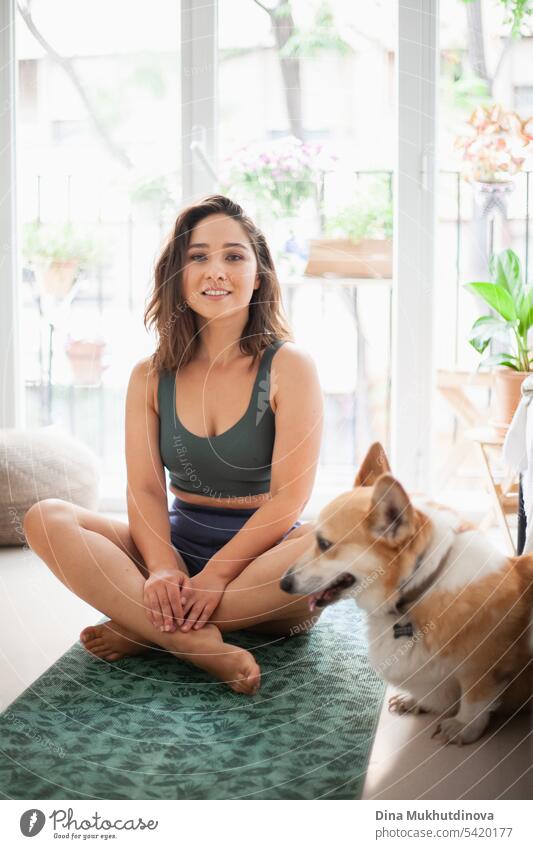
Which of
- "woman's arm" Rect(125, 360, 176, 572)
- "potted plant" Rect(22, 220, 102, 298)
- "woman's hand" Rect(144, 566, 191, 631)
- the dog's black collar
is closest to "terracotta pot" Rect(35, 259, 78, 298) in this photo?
"potted plant" Rect(22, 220, 102, 298)

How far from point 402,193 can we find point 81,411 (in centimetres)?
63

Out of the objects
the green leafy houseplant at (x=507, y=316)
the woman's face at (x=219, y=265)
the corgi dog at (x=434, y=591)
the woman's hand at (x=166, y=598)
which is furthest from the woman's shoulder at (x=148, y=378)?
the green leafy houseplant at (x=507, y=316)

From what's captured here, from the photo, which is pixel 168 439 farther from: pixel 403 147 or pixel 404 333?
pixel 403 147

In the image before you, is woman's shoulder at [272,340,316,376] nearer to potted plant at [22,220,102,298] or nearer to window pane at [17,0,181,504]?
window pane at [17,0,181,504]

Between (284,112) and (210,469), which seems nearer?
(210,469)

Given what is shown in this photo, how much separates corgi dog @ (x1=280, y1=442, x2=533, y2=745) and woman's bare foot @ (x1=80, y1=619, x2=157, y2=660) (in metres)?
0.34

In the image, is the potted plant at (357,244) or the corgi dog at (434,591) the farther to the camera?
the potted plant at (357,244)

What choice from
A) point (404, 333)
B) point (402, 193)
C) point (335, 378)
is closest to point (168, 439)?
point (335, 378)

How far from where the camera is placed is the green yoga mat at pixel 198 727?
1.04 m

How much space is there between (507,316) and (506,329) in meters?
0.02

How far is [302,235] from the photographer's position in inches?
52.3

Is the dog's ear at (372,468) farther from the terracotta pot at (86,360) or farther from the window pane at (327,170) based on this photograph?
the terracotta pot at (86,360)

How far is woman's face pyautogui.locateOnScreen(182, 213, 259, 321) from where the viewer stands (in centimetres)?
120

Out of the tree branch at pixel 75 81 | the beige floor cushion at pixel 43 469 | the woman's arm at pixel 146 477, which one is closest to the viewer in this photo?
the woman's arm at pixel 146 477
